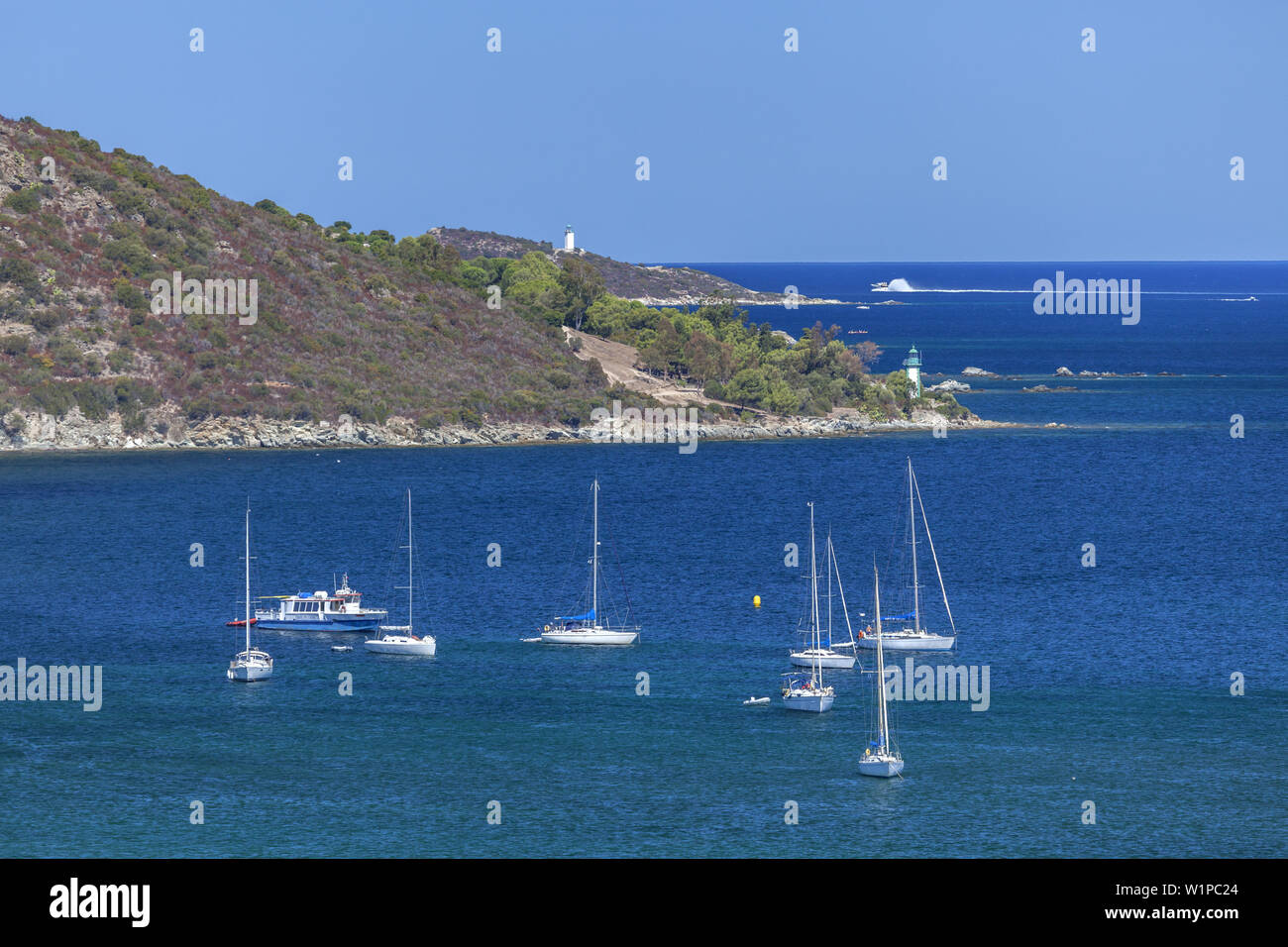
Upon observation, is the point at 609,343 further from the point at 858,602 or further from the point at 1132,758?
the point at 1132,758

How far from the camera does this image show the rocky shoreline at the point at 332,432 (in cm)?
12656

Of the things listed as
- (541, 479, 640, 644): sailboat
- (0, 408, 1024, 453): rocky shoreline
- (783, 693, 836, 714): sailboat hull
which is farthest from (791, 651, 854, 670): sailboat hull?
(0, 408, 1024, 453): rocky shoreline

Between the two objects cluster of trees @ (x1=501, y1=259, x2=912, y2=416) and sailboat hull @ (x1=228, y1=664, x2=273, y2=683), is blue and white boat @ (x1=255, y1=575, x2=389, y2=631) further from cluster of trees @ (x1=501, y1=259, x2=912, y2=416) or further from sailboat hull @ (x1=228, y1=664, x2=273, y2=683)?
cluster of trees @ (x1=501, y1=259, x2=912, y2=416)

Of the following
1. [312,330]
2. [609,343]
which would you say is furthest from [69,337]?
[609,343]

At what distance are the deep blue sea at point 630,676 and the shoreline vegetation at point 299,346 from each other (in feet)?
Answer: 47.0

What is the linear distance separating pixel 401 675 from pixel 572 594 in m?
16.4

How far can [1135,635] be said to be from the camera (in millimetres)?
68812

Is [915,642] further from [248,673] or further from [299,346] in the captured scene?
[299,346]

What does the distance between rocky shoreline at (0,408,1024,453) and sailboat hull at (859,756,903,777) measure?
91622mm

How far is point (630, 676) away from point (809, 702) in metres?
8.59

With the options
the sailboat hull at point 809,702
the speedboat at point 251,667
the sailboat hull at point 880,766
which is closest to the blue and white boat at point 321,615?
the speedboat at point 251,667

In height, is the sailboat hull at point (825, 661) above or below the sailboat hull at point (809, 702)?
above

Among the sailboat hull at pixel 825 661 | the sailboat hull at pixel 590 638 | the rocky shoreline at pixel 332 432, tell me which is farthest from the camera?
the rocky shoreline at pixel 332 432

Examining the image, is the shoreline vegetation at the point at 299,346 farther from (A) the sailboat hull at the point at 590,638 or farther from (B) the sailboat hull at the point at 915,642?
(B) the sailboat hull at the point at 915,642
